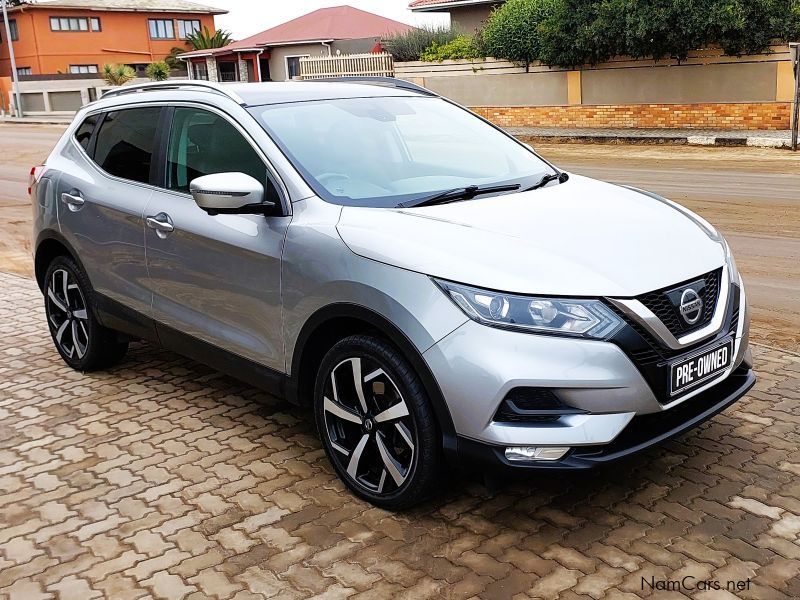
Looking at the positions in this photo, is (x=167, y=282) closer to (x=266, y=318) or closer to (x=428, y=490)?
(x=266, y=318)

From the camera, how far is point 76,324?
19.7 ft

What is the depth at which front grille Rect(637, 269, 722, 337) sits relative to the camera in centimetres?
342

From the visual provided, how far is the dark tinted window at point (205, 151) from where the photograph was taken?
14.4 ft

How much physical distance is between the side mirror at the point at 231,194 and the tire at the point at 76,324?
74.4 inches

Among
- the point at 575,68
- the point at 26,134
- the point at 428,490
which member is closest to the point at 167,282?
the point at 428,490

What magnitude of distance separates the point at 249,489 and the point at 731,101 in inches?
793

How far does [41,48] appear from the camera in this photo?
57156 millimetres

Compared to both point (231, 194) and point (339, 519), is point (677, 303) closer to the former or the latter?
point (339, 519)

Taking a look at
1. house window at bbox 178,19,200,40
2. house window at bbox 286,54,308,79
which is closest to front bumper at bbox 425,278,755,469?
house window at bbox 286,54,308,79

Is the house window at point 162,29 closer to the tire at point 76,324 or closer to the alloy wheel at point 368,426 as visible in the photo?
the tire at point 76,324

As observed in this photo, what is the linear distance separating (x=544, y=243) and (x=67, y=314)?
3.73 m

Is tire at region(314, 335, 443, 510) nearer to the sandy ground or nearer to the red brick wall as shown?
the sandy ground

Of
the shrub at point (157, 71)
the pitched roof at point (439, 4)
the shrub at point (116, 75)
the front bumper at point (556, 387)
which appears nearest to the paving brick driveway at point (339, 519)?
the front bumper at point (556, 387)

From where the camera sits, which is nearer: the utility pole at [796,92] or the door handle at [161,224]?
the door handle at [161,224]
